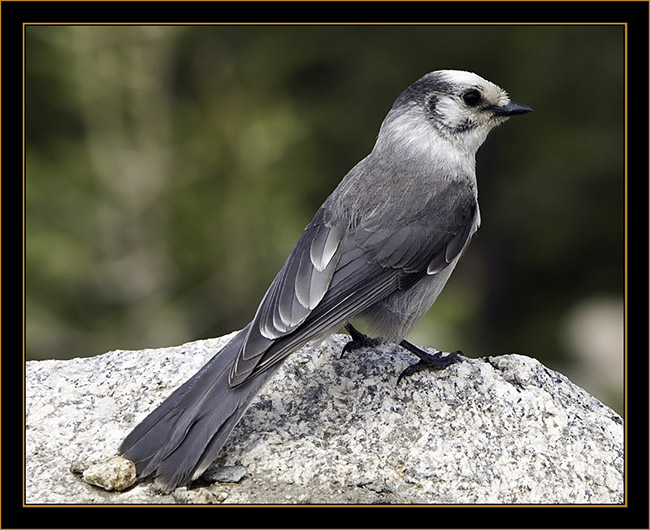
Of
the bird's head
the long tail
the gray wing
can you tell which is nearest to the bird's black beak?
the bird's head

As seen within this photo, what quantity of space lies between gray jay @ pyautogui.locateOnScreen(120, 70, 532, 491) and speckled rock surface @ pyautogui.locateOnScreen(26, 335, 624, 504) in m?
0.19

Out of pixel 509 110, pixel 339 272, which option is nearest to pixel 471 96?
pixel 509 110

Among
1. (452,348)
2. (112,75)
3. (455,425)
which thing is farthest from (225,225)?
(455,425)

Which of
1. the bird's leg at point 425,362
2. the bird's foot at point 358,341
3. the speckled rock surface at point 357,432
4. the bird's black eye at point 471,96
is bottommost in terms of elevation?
the speckled rock surface at point 357,432

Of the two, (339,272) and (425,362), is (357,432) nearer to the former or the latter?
(425,362)

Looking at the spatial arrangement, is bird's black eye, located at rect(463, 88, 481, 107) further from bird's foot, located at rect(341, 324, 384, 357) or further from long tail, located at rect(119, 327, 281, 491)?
long tail, located at rect(119, 327, 281, 491)

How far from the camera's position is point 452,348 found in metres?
8.67

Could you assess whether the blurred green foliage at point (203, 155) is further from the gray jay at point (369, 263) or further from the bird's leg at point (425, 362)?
the bird's leg at point (425, 362)

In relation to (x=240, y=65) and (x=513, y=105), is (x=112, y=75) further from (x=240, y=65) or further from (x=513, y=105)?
(x=513, y=105)

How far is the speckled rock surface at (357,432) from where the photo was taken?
341 centimetres

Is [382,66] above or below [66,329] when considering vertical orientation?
above

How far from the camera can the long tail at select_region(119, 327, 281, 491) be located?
3.33 meters

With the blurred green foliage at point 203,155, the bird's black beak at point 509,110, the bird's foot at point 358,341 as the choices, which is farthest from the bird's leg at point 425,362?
the blurred green foliage at point 203,155

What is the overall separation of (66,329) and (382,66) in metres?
4.91
